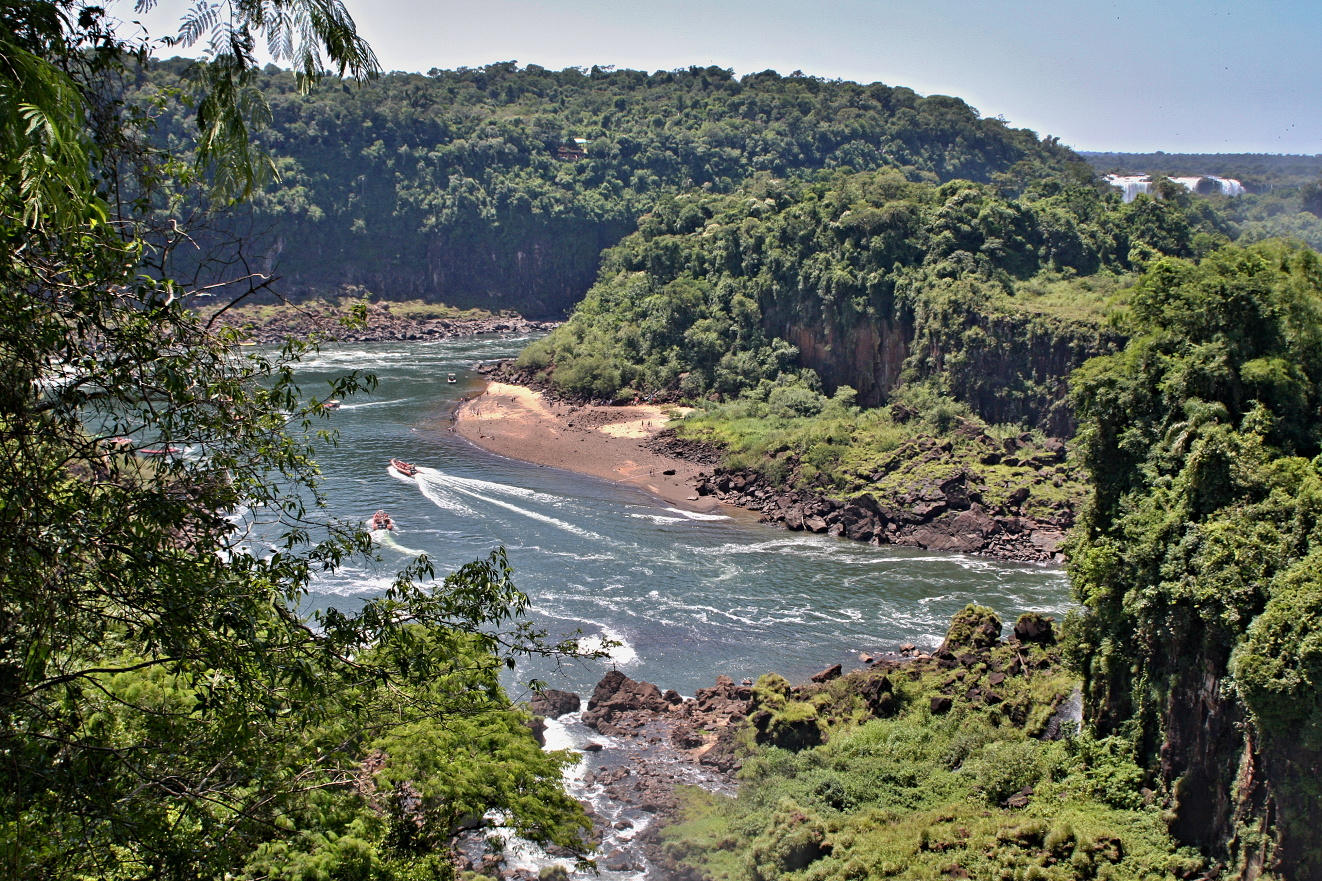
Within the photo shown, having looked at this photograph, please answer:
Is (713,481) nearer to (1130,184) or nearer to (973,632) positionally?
(973,632)

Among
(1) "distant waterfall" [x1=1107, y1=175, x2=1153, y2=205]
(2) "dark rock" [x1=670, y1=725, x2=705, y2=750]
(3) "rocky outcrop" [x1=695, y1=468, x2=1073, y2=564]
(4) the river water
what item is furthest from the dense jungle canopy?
(1) "distant waterfall" [x1=1107, y1=175, x2=1153, y2=205]

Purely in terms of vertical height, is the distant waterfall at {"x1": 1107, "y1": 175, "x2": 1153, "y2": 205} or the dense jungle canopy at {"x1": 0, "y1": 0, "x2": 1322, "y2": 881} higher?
the distant waterfall at {"x1": 1107, "y1": 175, "x2": 1153, "y2": 205}

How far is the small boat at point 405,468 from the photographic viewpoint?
54.0 m

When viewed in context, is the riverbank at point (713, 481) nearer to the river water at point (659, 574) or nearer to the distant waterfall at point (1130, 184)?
the river water at point (659, 574)

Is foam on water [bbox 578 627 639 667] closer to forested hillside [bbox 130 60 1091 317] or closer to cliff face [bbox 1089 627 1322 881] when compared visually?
cliff face [bbox 1089 627 1322 881]

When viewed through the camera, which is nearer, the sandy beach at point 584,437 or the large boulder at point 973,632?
the large boulder at point 973,632

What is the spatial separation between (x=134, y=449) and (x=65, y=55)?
298 centimetres

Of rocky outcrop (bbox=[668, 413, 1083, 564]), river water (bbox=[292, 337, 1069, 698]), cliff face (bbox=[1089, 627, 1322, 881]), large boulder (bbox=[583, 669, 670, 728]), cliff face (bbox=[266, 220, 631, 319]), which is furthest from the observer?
cliff face (bbox=[266, 220, 631, 319])

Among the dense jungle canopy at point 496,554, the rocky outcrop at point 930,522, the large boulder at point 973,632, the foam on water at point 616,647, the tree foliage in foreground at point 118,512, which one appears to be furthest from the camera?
the rocky outcrop at point 930,522

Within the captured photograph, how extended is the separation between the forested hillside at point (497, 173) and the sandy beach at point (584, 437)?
53.6 meters

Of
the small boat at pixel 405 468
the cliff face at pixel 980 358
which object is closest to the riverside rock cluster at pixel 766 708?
the cliff face at pixel 980 358

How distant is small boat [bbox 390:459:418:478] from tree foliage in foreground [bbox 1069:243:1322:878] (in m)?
34.8

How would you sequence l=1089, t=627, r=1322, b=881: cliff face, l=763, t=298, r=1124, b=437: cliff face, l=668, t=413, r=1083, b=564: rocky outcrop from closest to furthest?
l=1089, t=627, r=1322, b=881: cliff face < l=668, t=413, r=1083, b=564: rocky outcrop < l=763, t=298, r=1124, b=437: cliff face

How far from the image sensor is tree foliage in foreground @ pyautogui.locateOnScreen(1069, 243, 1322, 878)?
1827 centimetres
